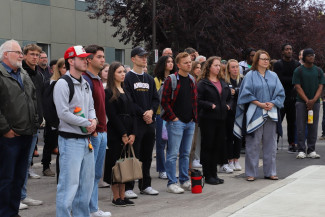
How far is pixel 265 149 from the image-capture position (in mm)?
10938

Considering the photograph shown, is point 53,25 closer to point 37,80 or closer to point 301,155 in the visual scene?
point 301,155

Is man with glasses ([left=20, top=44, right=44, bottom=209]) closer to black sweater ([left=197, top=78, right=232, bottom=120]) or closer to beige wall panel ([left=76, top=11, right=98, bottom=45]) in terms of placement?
black sweater ([left=197, top=78, right=232, bottom=120])

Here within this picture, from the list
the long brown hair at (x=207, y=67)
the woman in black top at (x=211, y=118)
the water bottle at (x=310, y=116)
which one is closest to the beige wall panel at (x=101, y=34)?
the water bottle at (x=310, y=116)

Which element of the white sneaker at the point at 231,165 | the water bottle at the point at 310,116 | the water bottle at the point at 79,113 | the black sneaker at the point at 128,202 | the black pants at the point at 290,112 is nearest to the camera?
→ the water bottle at the point at 79,113

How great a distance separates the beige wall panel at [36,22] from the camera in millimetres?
25031

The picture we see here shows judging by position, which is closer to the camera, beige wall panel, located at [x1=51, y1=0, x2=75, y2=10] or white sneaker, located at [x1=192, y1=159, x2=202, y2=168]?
white sneaker, located at [x1=192, y1=159, x2=202, y2=168]

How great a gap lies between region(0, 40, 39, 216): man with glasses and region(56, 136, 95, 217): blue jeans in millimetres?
843

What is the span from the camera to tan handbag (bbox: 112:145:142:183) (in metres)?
8.12

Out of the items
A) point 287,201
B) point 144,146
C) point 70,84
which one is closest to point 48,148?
point 144,146

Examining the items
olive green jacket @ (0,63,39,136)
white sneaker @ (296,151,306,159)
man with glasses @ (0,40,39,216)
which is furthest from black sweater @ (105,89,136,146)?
white sneaker @ (296,151,306,159)

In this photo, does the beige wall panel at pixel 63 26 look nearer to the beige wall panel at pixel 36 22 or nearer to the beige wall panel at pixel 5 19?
the beige wall panel at pixel 36 22

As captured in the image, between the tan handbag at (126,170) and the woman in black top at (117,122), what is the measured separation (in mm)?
209

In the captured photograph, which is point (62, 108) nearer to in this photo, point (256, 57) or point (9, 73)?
point (9, 73)

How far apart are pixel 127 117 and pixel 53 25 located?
1897cm
